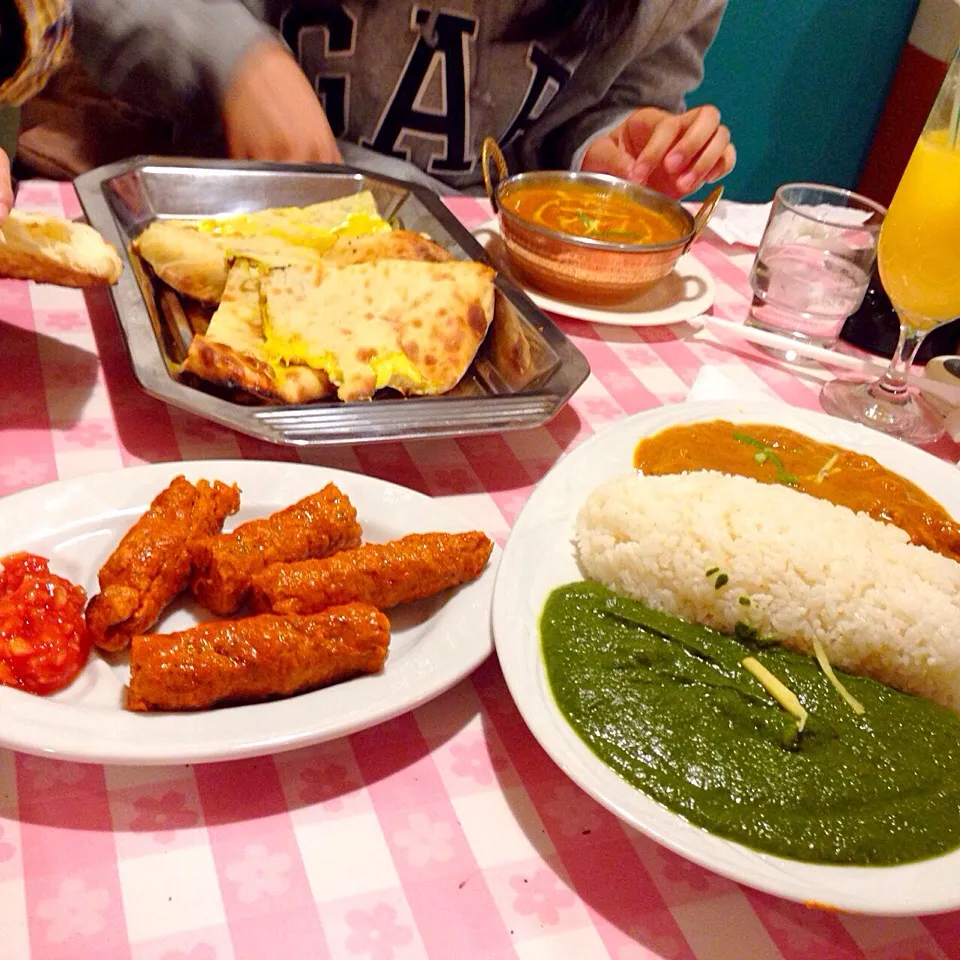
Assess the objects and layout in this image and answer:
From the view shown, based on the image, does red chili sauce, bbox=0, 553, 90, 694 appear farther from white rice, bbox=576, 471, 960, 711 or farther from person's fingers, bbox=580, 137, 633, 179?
person's fingers, bbox=580, 137, 633, 179

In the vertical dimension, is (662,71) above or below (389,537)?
above

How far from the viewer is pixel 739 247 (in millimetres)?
2562

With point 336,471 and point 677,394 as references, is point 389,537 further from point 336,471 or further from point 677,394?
point 677,394

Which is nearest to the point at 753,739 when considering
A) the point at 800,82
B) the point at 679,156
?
the point at 679,156

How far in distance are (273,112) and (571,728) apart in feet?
6.56

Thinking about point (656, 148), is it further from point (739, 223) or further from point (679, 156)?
point (739, 223)

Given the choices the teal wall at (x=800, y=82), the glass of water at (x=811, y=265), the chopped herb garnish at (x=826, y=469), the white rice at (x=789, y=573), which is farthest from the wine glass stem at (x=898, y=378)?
the teal wall at (x=800, y=82)

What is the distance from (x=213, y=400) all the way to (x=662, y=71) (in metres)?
2.35

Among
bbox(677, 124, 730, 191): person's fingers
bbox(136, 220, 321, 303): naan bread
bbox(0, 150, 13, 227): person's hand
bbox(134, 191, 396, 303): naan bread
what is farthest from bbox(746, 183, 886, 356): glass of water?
bbox(0, 150, 13, 227): person's hand

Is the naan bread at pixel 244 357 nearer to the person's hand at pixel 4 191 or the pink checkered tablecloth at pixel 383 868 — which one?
the person's hand at pixel 4 191

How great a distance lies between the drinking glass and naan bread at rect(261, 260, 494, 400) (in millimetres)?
825

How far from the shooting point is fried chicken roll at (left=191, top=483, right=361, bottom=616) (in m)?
1.06

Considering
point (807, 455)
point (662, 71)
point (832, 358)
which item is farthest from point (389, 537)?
point (662, 71)

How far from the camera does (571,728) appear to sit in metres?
0.94
